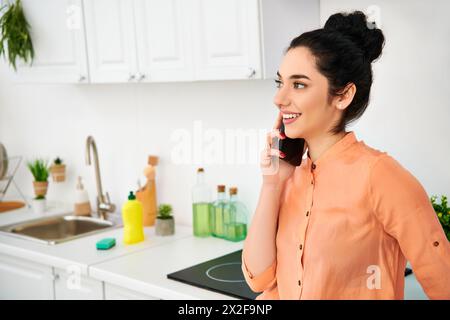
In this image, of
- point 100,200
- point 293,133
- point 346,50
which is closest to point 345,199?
point 293,133

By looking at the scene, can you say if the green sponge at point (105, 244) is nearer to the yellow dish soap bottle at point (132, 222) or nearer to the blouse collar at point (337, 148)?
the yellow dish soap bottle at point (132, 222)

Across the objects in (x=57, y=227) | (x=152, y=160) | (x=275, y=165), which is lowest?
(x=57, y=227)

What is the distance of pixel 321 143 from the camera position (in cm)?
148

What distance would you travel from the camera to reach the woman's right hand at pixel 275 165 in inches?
61.0

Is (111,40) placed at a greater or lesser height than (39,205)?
greater

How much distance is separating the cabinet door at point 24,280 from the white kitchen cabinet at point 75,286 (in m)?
0.05

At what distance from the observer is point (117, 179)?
3.27 meters

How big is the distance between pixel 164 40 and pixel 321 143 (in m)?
1.10

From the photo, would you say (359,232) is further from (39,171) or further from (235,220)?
(39,171)

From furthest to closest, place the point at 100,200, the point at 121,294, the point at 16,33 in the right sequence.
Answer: the point at 100,200 → the point at 16,33 → the point at 121,294

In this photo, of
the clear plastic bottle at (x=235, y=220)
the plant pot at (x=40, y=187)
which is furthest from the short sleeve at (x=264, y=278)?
the plant pot at (x=40, y=187)

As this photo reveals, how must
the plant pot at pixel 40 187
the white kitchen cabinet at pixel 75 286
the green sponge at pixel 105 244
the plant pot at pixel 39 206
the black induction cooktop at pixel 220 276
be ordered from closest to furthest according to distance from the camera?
the black induction cooktop at pixel 220 276 → the white kitchen cabinet at pixel 75 286 → the green sponge at pixel 105 244 → the plant pot at pixel 39 206 → the plant pot at pixel 40 187

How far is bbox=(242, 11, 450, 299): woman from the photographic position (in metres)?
1.34
